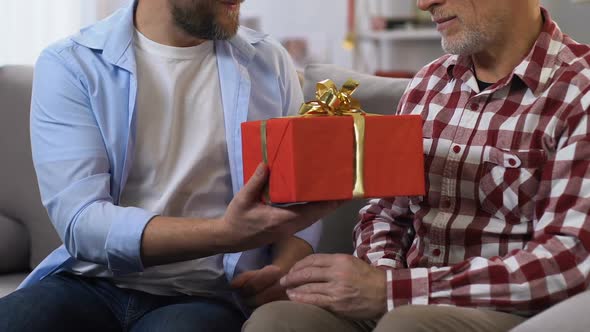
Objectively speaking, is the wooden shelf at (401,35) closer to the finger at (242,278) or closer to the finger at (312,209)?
the finger at (242,278)

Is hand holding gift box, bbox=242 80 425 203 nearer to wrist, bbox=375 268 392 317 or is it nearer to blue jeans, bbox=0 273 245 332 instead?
wrist, bbox=375 268 392 317

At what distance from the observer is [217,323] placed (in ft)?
4.56

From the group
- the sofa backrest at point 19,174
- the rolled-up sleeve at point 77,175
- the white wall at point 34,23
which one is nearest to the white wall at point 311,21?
the white wall at point 34,23

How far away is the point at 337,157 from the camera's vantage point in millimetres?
1174

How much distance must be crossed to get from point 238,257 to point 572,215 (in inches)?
22.1

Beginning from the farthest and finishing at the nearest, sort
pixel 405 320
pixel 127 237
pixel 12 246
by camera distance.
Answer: pixel 12 246, pixel 127 237, pixel 405 320

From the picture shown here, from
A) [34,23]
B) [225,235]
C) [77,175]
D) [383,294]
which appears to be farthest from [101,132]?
[34,23]

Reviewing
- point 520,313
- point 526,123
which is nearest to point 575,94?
point 526,123

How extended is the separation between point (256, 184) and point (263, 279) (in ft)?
1.01

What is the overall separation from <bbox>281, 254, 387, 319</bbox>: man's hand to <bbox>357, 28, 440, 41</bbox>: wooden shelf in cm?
239

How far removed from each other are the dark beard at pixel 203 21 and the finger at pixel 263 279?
41 cm

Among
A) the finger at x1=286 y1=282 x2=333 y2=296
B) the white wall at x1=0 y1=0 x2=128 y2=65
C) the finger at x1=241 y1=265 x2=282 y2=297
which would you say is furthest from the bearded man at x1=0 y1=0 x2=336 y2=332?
the white wall at x1=0 y1=0 x2=128 y2=65

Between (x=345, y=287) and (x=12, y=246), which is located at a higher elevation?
(x=345, y=287)

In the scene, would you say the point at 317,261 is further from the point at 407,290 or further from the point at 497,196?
the point at 497,196
